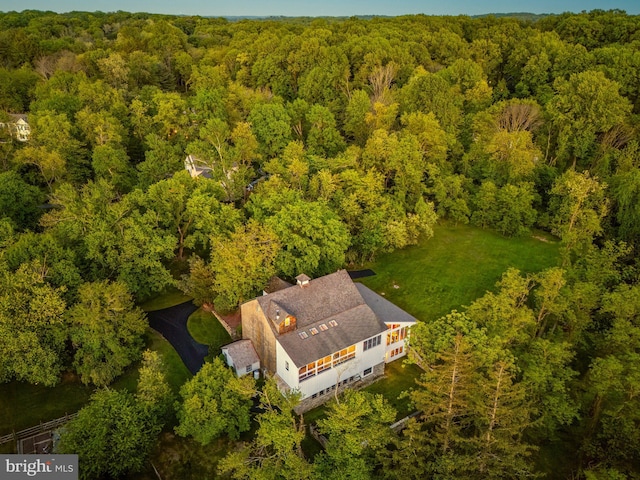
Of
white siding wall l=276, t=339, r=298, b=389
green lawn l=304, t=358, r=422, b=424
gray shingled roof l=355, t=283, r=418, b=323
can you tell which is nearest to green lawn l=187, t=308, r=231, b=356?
white siding wall l=276, t=339, r=298, b=389

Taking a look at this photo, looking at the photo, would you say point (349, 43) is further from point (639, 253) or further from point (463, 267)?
point (639, 253)

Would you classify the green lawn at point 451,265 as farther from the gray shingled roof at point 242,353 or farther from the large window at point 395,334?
the gray shingled roof at point 242,353

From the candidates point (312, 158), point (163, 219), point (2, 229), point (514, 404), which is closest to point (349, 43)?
point (312, 158)

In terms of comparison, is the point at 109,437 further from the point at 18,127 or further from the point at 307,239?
the point at 18,127

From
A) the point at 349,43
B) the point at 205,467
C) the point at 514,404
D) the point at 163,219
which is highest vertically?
the point at 349,43

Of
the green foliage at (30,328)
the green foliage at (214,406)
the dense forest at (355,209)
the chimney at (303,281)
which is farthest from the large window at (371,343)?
the green foliage at (30,328)

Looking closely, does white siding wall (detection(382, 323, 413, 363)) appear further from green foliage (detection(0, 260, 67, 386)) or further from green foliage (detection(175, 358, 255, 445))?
green foliage (detection(0, 260, 67, 386))

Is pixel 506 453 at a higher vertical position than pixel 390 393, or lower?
higher
